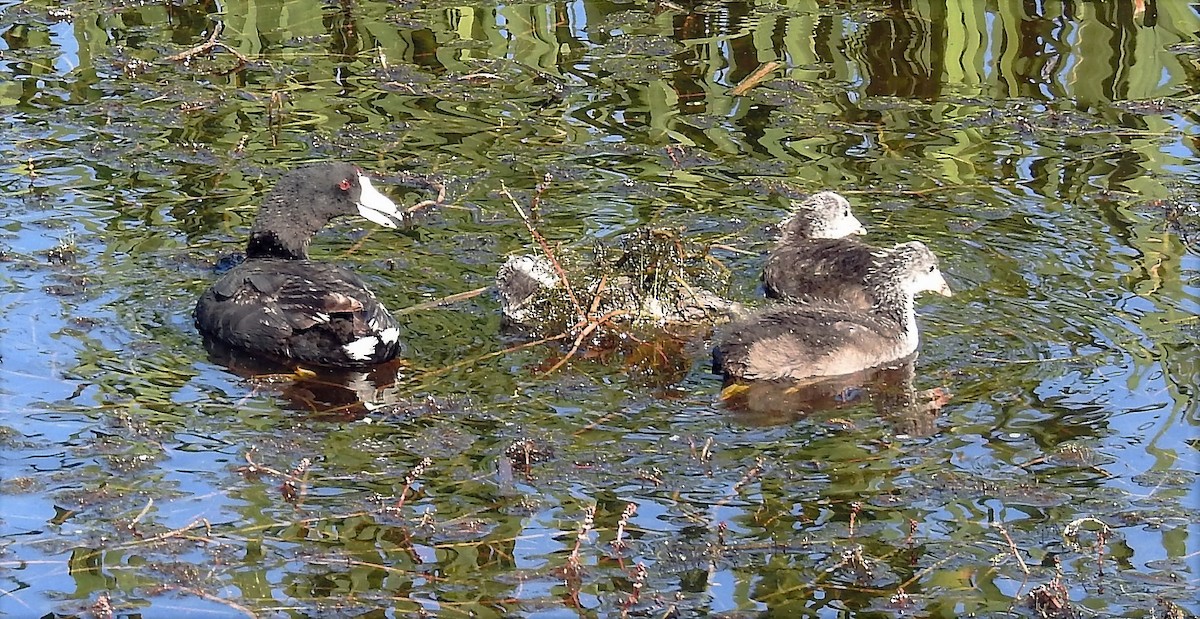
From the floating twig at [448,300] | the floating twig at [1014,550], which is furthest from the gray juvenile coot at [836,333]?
the floating twig at [1014,550]

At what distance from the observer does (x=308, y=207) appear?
8695 millimetres

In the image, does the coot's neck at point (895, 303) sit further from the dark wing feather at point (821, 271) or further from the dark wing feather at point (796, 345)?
the dark wing feather at point (821, 271)

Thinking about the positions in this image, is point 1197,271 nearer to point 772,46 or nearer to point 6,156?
point 772,46

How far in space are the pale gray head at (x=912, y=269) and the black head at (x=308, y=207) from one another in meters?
2.39

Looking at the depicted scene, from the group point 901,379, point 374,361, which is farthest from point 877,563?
point 374,361

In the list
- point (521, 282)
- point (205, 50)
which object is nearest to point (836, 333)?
point (521, 282)

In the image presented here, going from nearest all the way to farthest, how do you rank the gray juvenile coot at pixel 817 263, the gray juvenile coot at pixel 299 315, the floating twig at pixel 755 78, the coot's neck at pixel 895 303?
the gray juvenile coot at pixel 299 315 < the coot's neck at pixel 895 303 < the gray juvenile coot at pixel 817 263 < the floating twig at pixel 755 78

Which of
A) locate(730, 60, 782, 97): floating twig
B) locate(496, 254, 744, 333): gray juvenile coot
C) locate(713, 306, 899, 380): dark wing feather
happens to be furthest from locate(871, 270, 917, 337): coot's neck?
locate(730, 60, 782, 97): floating twig

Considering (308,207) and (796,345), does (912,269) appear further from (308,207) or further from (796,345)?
(308,207)

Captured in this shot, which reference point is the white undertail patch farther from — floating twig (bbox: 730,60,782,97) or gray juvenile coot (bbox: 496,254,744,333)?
floating twig (bbox: 730,60,782,97)

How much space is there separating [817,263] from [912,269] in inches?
20.8

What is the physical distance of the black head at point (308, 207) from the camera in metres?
8.62

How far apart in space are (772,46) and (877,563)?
6397mm

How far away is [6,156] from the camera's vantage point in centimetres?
997
